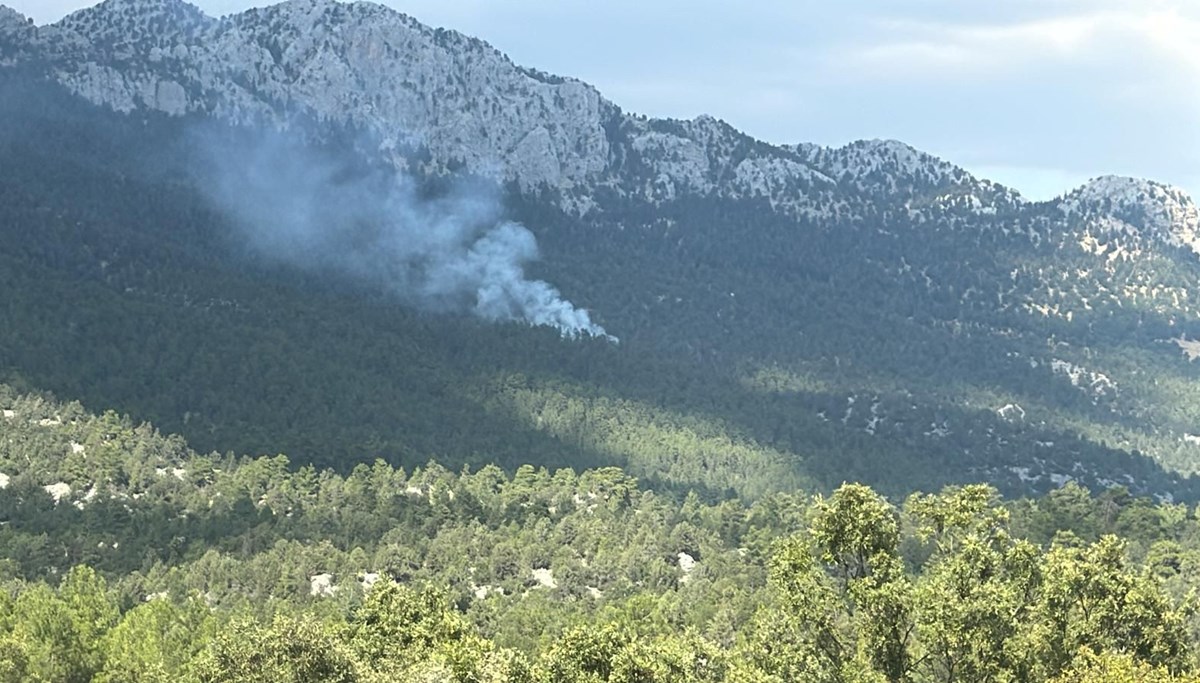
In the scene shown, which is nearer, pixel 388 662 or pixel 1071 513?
pixel 388 662

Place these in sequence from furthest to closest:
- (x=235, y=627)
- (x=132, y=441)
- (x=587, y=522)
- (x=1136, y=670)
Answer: (x=132, y=441)
(x=587, y=522)
(x=235, y=627)
(x=1136, y=670)

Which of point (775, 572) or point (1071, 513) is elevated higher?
point (775, 572)

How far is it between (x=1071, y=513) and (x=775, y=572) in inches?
4912

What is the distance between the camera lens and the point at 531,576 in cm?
14012

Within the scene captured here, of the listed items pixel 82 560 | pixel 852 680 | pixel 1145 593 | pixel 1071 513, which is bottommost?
pixel 82 560

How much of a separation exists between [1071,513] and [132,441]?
410 feet

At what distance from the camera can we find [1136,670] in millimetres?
45938

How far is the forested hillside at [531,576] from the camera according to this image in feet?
162

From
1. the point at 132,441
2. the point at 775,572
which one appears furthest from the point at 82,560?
the point at 775,572

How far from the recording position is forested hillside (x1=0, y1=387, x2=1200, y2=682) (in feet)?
162

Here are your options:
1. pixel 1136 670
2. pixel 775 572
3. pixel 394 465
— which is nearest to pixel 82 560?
pixel 394 465

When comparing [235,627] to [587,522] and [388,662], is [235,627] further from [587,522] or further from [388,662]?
[587,522]

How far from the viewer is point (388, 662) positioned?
59.8 m

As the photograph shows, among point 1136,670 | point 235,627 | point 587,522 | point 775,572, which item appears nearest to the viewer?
point 1136,670
